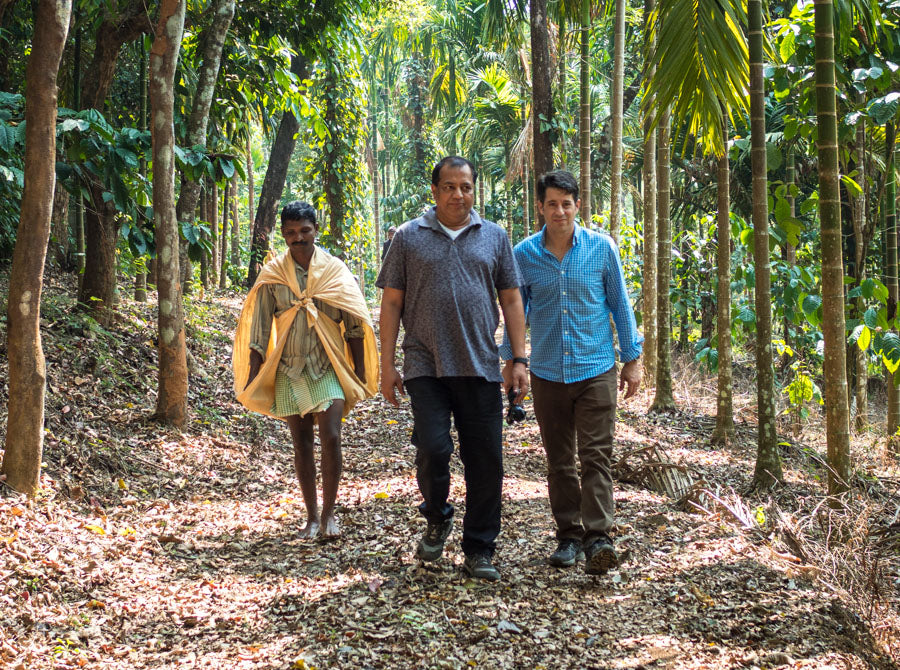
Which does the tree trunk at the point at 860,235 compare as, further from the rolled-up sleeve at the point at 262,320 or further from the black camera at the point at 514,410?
the rolled-up sleeve at the point at 262,320

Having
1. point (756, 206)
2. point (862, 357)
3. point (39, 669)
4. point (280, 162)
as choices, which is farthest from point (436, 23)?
point (39, 669)

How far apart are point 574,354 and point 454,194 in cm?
108

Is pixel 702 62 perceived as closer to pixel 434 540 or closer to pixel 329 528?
pixel 434 540

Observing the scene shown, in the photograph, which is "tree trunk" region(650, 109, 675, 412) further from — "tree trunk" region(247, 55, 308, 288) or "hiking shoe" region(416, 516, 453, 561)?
"tree trunk" region(247, 55, 308, 288)

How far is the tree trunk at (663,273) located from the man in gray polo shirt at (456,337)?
5.33 m

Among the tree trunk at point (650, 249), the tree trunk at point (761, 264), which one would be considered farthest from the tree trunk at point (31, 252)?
the tree trunk at point (650, 249)

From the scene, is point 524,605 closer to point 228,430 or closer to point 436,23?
point 228,430

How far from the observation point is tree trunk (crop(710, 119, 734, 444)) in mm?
7336

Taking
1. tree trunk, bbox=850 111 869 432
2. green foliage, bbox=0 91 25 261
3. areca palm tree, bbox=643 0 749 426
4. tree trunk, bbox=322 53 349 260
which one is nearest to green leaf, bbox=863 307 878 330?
tree trunk, bbox=850 111 869 432

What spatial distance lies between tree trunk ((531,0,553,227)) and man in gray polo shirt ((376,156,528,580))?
5777mm

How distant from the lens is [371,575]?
171 inches

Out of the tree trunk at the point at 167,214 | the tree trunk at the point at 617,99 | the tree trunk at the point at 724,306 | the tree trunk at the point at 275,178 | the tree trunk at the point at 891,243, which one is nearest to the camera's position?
the tree trunk at the point at 167,214

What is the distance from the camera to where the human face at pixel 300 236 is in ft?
16.0

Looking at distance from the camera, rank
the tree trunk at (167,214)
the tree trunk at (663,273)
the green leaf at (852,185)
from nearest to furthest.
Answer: the green leaf at (852,185) → the tree trunk at (167,214) → the tree trunk at (663,273)
